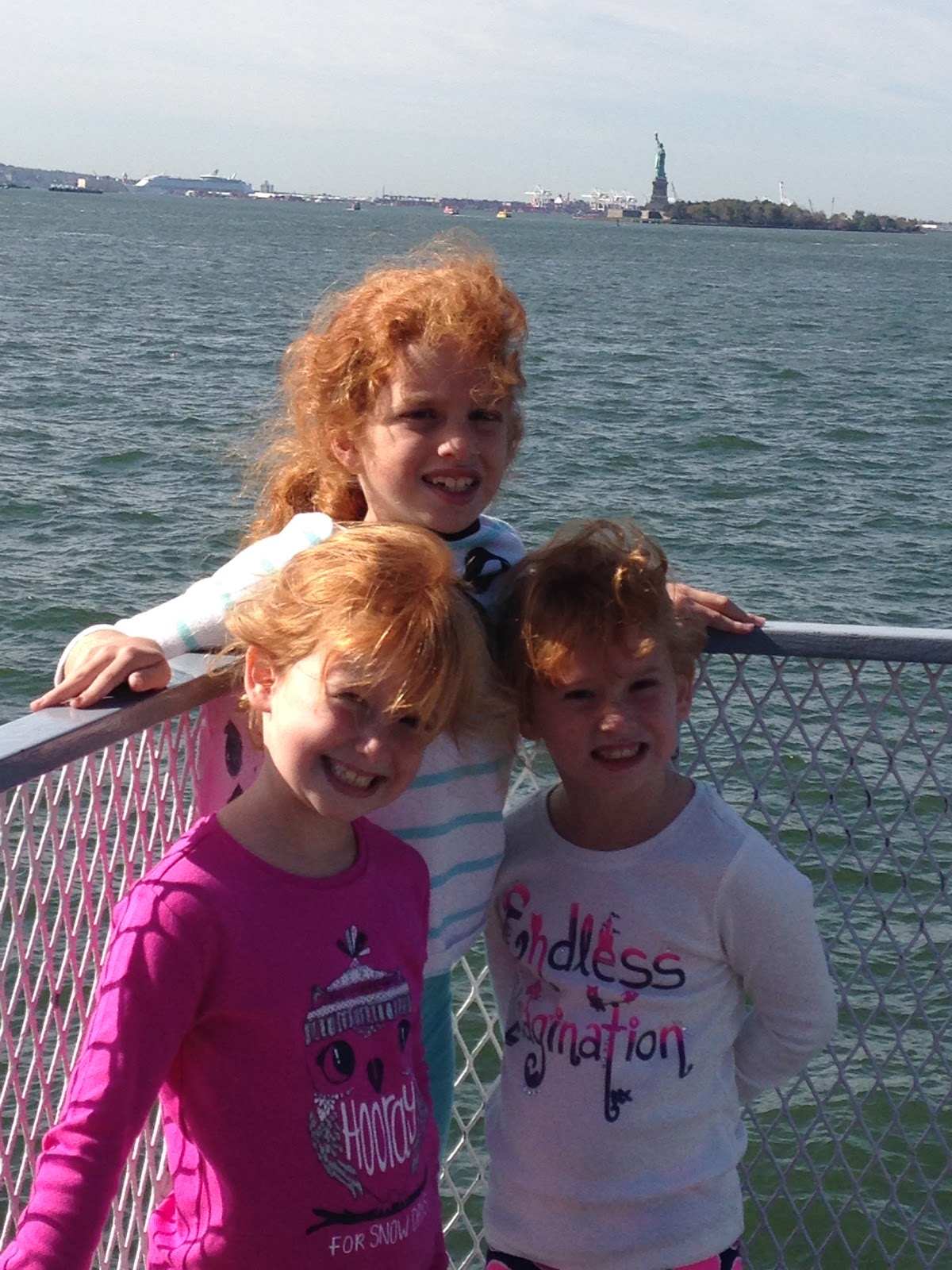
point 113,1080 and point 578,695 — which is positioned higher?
point 578,695

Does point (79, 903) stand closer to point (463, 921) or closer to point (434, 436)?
point (463, 921)

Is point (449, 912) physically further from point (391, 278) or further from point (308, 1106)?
point (391, 278)

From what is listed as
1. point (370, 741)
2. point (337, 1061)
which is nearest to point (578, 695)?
point (370, 741)

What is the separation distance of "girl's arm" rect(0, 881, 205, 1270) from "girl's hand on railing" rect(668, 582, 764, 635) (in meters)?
1.10

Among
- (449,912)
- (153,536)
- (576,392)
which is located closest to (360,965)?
(449,912)

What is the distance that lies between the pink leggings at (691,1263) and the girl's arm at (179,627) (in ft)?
3.27

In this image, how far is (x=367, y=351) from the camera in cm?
262

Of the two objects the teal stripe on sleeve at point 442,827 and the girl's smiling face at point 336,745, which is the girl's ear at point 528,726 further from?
the girl's smiling face at point 336,745

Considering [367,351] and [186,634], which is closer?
[186,634]

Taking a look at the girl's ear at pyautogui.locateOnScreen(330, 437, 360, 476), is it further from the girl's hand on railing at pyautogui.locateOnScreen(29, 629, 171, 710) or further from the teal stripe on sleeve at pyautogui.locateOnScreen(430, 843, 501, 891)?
the teal stripe on sleeve at pyautogui.locateOnScreen(430, 843, 501, 891)

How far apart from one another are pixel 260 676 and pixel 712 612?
88 cm

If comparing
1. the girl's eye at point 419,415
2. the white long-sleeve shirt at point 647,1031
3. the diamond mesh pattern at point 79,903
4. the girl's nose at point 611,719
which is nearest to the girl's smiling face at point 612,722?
the girl's nose at point 611,719

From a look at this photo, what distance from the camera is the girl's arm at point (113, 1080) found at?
180cm

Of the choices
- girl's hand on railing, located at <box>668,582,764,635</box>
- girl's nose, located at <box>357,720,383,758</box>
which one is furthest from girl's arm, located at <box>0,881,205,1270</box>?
girl's hand on railing, located at <box>668,582,764,635</box>
